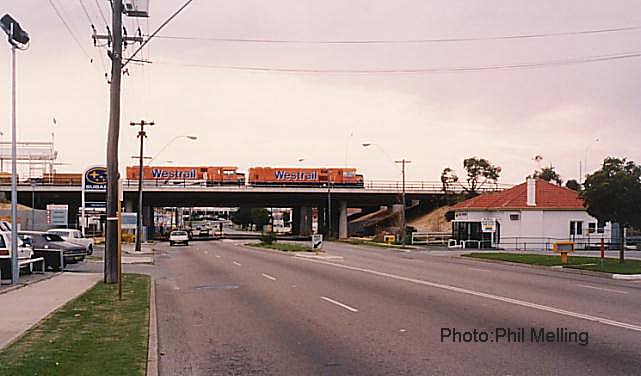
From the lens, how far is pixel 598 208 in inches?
1233

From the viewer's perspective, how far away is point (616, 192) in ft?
100

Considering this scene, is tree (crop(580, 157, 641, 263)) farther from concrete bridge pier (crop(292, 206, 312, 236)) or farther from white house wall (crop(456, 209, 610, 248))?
concrete bridge pier (crop(292, 206, 312, 236))

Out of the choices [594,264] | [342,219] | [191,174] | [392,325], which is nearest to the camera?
[392,325]

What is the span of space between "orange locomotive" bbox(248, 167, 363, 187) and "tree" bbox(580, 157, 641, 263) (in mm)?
56988

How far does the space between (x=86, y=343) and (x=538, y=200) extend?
163 ft

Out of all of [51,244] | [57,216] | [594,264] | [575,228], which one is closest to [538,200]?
[575,228]

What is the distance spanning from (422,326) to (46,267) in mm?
20972

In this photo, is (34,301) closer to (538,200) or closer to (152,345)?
(152,345)

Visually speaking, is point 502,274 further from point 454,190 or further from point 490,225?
point 454,190

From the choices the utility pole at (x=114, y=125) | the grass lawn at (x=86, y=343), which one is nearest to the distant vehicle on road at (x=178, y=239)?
the utility pole at (x=114, y=125)

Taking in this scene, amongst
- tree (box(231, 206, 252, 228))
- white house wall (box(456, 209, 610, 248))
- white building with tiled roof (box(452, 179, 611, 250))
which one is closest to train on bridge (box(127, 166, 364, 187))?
white building with tiled roof (box(452, 179, 611, 250))

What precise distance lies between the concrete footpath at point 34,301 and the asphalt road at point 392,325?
2.35 meters

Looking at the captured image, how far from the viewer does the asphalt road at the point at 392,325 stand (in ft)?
33.7

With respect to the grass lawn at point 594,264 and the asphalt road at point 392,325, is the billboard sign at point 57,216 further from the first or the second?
the asphalt road at point 392,325
